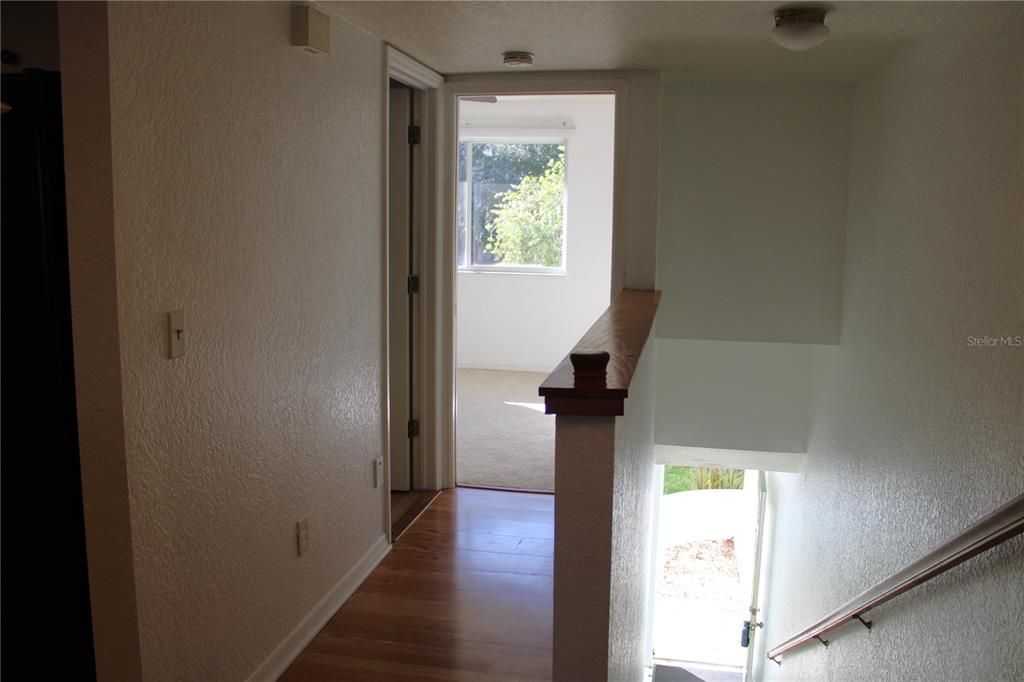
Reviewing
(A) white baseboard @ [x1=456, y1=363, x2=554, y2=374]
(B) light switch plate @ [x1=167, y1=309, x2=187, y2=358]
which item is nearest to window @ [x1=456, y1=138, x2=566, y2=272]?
(A) white baseboard @ [x1=456, y1=363, x2=554, y2=374]

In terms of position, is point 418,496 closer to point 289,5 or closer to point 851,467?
point 851,467

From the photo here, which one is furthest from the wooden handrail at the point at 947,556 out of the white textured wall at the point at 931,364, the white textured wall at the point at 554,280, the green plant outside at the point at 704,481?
the green plant outside at the point at 704,481

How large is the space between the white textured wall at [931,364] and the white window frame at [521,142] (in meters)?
3.51

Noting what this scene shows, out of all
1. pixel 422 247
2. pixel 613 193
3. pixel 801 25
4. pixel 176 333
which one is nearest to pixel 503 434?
pixel 422 247

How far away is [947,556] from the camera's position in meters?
1.95

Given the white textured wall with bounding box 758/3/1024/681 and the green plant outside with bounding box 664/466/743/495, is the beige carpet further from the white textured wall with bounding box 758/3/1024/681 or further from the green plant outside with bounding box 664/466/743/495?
the green plant outside with bounding box 664/466/743/495

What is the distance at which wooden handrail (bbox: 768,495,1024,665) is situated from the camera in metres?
1.64

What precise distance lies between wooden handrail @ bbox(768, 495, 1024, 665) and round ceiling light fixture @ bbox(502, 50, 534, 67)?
2.32 metres

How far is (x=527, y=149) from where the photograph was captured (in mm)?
7348

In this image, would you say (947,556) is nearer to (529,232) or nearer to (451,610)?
(451,610)

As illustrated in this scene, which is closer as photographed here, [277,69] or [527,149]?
[277,69]

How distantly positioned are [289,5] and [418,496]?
2.49m

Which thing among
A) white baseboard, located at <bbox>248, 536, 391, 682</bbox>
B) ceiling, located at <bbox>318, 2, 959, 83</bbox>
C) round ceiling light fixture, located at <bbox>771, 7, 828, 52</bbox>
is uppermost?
ceiling, located at <bbox>318, 2, 959, 83</bbox>

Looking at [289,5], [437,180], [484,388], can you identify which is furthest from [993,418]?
[484,388]
